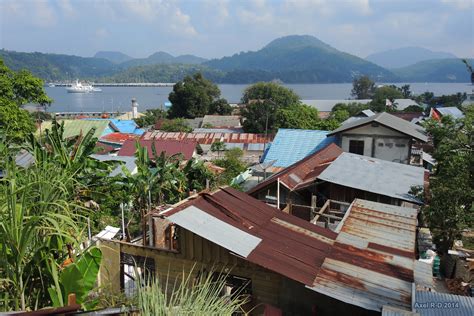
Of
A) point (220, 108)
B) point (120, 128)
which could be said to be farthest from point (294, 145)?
point (220, 108)

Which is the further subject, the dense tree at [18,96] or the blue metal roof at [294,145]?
the blue metal roof at [294,145]

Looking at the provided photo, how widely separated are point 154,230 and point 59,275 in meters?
4.40

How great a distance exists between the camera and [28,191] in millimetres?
3596

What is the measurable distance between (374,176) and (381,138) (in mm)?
7611

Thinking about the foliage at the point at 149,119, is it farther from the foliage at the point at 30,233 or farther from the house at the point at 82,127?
the foliage at the point at 30,233

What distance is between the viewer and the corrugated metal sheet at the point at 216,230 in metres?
6.66

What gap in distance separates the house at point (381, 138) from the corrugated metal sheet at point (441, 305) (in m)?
15.4

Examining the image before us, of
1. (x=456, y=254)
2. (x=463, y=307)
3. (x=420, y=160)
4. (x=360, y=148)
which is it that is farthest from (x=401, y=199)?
(x=420, y=160)

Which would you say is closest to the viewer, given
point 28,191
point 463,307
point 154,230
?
point 28,191

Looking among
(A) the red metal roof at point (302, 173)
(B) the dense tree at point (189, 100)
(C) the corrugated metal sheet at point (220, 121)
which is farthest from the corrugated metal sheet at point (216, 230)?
(B) the dense tree at point (189, 100)

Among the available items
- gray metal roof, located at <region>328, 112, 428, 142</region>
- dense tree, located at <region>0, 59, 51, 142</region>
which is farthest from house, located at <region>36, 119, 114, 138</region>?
gray metal roof, located at <region>328, 112, 428, 142</region>

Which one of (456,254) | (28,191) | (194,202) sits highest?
(28,191)

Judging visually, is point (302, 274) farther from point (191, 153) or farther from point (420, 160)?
point (191, 153)

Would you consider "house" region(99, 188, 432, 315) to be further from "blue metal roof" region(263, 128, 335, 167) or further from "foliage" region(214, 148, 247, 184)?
"blue metal roof" region(263, 128, 335, 167)
